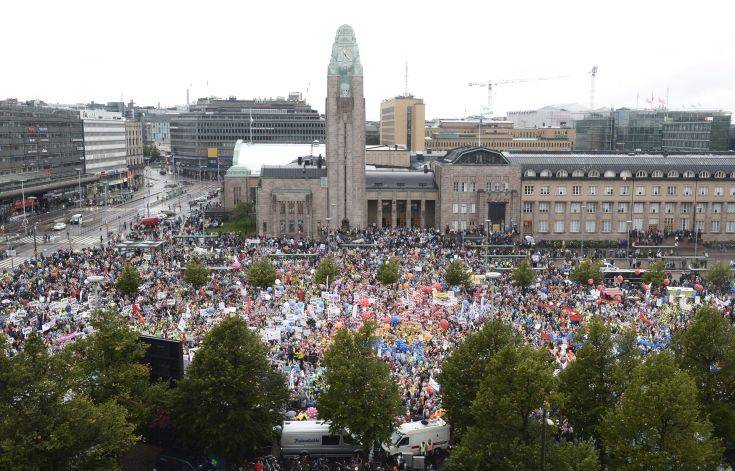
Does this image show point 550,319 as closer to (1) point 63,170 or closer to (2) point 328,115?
(2) point 328,115

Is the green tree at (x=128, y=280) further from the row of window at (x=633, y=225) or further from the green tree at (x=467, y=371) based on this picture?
the row of window at (x=633, y=225)

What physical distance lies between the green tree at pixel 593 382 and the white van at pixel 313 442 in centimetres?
1114

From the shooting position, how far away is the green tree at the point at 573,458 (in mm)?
30578

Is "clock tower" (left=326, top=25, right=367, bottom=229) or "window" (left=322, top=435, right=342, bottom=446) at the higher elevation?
"clock tower" (left=326, top=25, right=367, bottom=229)

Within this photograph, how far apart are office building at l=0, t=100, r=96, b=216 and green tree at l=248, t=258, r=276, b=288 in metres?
75.2

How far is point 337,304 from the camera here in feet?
195

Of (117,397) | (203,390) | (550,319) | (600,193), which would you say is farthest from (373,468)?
(600,193)

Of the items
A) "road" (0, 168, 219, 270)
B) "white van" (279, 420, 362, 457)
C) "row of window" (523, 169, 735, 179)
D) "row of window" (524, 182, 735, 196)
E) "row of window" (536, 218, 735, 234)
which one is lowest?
"white van" (279, 420, 362, 457)

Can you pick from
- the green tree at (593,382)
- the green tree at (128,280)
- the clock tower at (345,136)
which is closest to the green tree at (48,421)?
the green tree at (593,382)

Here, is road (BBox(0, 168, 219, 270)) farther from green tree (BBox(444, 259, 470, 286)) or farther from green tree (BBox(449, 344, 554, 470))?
green tree (BBox(449, 344, 554, 470))

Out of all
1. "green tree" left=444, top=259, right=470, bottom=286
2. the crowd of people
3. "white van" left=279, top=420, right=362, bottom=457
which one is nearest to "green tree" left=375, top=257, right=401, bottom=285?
the crowd of people

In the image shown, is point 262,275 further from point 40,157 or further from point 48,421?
point 40,157

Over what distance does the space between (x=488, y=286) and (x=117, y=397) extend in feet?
134

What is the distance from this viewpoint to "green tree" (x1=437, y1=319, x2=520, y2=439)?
37.3 m
